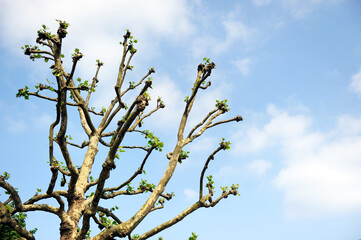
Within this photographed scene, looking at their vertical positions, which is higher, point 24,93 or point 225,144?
point 24,93

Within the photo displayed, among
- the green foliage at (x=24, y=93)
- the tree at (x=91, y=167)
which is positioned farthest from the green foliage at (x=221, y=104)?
the green foliage at (x=24, y=93)

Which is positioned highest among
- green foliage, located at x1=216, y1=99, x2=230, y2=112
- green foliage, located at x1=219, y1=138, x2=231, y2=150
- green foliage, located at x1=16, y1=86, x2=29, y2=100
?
A: green foliage, located at x1=16, y1=86, x2=29, y2=100

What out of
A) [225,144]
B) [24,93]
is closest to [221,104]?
[225,144]

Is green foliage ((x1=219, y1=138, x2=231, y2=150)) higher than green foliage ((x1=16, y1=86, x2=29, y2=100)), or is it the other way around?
green foliage ((x1=16, y1=86, x2=29, y2=100))

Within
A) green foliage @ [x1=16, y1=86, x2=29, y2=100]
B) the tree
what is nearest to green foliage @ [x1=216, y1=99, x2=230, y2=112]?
the tree

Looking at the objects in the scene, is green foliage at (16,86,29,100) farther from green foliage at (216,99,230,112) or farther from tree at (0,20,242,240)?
green foliage at (216,99,230,112)

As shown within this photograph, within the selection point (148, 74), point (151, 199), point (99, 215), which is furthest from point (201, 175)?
point (148, 74)

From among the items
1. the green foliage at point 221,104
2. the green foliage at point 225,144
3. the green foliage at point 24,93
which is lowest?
the green foliage at point 225,144

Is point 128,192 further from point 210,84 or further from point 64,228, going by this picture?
point 210,84

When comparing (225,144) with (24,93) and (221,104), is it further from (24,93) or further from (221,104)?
(24,93)

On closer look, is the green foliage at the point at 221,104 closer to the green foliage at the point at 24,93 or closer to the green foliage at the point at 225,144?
the green foliage at the point at 225,144

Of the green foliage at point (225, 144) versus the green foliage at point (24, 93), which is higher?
the green foliage at point (24, 93)

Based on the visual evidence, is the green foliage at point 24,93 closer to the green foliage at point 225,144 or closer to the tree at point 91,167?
the tree at point 91,167

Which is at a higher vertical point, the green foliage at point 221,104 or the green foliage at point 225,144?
the green foliage at point 221,104
